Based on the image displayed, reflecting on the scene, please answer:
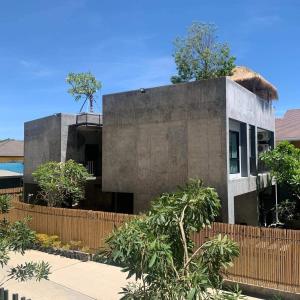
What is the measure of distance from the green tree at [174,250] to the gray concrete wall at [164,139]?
30.6 ft

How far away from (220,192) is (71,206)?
1033 centimetres

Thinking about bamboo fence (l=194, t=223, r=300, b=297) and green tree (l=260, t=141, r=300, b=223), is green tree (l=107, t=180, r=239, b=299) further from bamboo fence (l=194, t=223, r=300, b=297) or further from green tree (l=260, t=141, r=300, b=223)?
green tree (l=260, t=141, r=300, b=223)

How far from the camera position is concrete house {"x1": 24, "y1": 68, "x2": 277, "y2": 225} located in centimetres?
1467

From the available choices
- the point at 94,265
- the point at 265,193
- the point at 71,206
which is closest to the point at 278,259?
the point at 94,265

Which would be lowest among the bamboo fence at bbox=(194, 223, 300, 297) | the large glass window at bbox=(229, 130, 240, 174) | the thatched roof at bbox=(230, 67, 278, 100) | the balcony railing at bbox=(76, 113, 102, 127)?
the bamboo fence at bbox=(194, 223, 300, 297)

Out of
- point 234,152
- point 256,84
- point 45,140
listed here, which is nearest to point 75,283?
point 234,152

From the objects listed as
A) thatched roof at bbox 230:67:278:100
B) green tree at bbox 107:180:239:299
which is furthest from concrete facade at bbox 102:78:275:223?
green tree at bbox 107:180:239:299

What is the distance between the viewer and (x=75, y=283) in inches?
468

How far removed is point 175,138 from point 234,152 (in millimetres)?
2530

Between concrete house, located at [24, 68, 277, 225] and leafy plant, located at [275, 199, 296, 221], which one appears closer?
concrete house, located at [24, 68, 277, 225]

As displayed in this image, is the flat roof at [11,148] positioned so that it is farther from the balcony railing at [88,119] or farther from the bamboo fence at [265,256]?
the bamboo fence at [265,256]

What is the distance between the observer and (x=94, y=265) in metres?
14.0

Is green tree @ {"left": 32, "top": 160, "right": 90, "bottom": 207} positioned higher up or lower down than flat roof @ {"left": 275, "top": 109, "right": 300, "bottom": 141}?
lower down

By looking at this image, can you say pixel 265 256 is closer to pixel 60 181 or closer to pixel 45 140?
pixel 60 181
